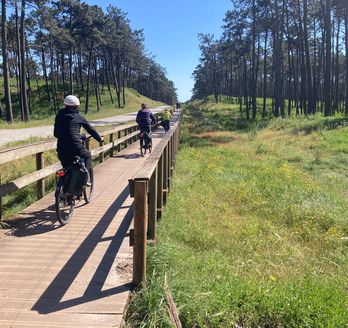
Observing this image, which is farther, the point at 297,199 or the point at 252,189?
the point at 252,189

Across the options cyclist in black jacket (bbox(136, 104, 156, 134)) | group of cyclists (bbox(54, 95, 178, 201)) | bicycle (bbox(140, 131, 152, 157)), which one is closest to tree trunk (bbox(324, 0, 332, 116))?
cyclist in black jacket (bbox(136, 104, 156, 134))

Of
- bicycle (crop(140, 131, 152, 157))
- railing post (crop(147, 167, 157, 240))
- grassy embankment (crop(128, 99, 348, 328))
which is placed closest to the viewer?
grassy embankment (crop(128, 99, 348, 328))

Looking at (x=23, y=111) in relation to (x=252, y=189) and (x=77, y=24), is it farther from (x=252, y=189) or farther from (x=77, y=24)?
(x=252, y=189)

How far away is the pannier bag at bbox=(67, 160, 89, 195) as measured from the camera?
6.85 meters

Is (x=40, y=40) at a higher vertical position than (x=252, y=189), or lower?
higher

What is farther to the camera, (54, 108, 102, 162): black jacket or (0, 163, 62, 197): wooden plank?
(54, 108, 102, 162): black jacket

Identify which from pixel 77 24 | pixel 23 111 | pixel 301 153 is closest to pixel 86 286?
pixel 301 153

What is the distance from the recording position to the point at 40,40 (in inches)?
2207

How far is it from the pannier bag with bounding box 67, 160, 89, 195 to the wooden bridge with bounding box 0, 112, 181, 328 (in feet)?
1.62

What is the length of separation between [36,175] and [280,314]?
5.02m

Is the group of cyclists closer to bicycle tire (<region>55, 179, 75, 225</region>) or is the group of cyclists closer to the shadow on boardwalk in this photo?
bicycle tire (<region>55, 179, 75, 225</region>)

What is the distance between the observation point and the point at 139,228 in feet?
13.8

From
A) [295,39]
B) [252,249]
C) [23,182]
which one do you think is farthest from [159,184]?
[295,39]

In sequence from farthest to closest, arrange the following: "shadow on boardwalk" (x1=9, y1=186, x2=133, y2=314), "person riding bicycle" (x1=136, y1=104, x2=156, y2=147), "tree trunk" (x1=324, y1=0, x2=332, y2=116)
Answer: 1. "tree trunk" (x1=324, y1=0, x2=332, y2=116)
2. "person riding bicycle" (x1=136, y1=104, x2=156, y2=147)
3. "shadow on boardwalk" (x1=9, y1=186, x2=133, y2=314)
